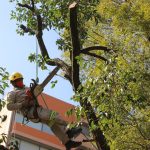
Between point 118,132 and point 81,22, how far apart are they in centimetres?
266

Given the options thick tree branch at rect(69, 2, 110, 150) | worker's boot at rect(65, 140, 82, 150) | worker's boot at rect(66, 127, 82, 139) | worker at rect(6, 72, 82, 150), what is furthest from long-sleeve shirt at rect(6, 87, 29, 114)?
thick tree branch at rect(69, 2, 110, 150)

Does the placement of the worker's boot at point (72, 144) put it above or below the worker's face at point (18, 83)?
below

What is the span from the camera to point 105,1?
38.7 ft

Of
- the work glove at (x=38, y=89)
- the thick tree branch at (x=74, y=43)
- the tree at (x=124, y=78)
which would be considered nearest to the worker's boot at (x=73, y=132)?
the tree at (x=124, y=78)

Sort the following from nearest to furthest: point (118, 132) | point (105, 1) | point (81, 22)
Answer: point (118, 132) < point (81, 22) < point (105, 1)

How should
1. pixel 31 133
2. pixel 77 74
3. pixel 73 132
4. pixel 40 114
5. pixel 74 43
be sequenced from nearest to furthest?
pixel 74 43 < pixel 77 74 < pixel 73 132 < pixel 40 114 < pixel 31 133

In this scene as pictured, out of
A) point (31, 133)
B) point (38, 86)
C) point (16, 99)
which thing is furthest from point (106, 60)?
point (31, 133)

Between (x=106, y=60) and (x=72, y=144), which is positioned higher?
(x=106, y=60)

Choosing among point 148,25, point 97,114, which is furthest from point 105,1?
point 97,114

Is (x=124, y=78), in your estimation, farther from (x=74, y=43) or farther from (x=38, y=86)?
(x=38, y=86)

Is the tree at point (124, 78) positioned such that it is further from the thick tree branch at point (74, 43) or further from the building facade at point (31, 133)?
the building facade at point (31, 133)

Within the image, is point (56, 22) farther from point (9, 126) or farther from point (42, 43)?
point (9, 126)

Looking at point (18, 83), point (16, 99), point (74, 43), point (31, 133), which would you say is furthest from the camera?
point (31, 133)

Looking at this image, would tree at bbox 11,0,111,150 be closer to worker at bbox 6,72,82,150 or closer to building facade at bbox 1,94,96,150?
worker at bbox 6,72,82,150
